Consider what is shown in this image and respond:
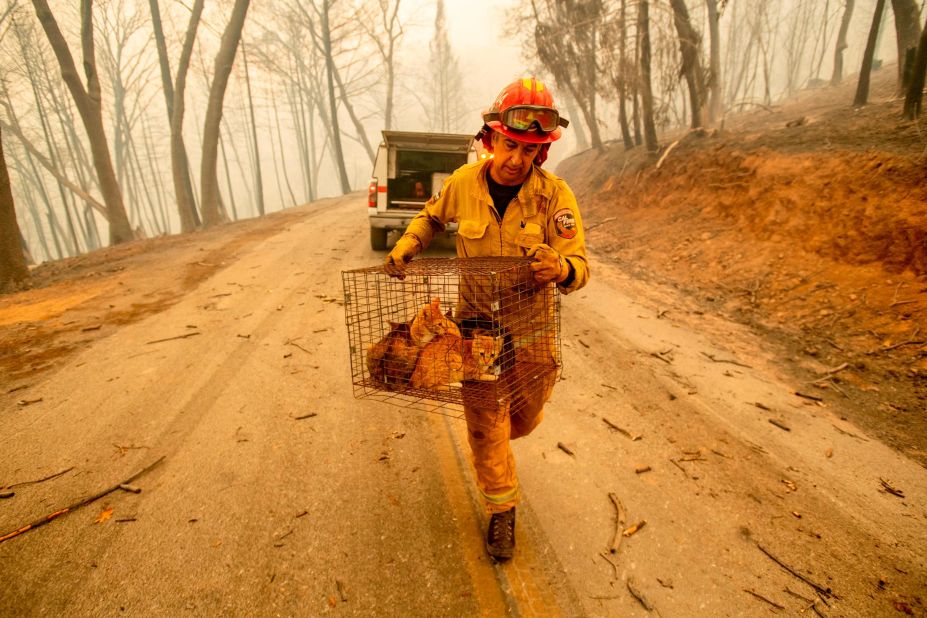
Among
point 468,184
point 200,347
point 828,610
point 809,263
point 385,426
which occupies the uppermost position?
point 468,184

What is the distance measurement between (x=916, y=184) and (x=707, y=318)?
2969 millimetres

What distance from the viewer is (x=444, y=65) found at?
124 feet

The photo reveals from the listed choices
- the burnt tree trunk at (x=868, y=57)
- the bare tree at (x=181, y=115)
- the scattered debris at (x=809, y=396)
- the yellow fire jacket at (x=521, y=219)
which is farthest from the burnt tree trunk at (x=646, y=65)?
the bare tree at (x=181, y=115)

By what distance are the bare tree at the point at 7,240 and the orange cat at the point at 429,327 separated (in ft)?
29.5

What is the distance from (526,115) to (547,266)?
808 mm

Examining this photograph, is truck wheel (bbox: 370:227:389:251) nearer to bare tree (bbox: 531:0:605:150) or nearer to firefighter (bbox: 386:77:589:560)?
firefighter (bbox: 386:77:589:560)

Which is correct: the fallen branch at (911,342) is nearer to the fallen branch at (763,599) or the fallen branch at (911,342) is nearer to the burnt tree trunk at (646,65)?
the fallen branch at (763,599)

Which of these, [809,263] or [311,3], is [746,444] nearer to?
[809,263]

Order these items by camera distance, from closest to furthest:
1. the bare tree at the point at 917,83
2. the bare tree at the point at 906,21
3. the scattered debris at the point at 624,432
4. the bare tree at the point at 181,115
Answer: the scattered debris at the point at 624,432 → the bare tree at the point at 917,83 → the bare tree at the point at 906,21 → the bare tree at the point at 181,115

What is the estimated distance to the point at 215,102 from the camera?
13266 mm

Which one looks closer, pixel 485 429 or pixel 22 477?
pixel 485 429

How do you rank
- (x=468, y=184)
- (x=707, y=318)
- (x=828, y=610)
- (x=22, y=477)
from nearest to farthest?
(x=828, y=610) → (x=468, y=184) → (x=22, y=477) → (x=707, y=318)

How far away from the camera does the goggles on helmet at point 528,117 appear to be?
2.04 meters

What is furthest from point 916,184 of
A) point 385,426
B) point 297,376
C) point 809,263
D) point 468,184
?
point 297,376
